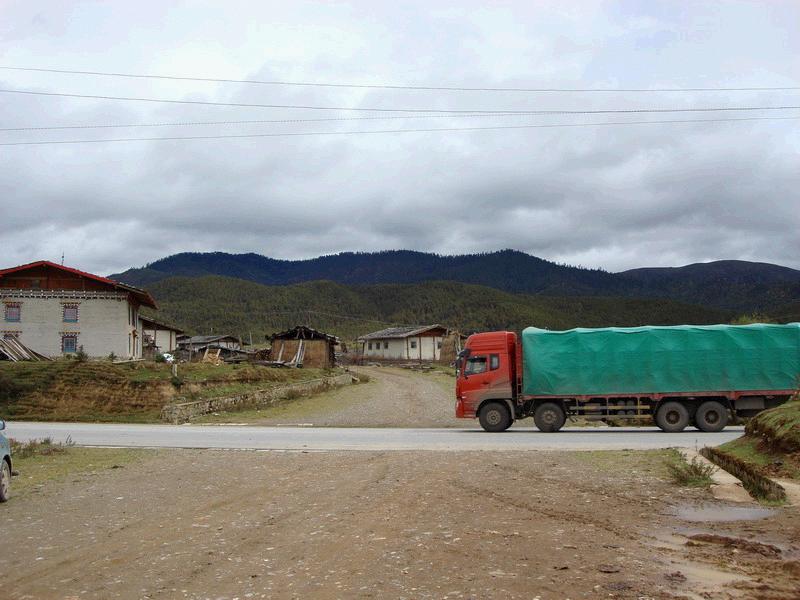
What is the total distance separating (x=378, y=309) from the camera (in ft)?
508

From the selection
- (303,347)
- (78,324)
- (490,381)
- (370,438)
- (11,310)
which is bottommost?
(370,438)

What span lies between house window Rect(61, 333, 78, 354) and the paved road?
2532 centimetres

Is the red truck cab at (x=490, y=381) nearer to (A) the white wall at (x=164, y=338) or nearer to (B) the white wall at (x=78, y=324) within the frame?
(B) the white wall at (x=78, y=324)

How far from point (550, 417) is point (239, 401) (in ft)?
57.0

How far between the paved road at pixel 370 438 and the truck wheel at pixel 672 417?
447 mm

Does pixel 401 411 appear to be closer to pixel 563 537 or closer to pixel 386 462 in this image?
pixel 386 462

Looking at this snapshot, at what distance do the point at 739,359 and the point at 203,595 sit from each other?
70.0 ft

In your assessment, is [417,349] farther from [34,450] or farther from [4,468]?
[4,468]

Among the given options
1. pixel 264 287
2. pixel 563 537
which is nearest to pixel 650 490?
pixel 563 537

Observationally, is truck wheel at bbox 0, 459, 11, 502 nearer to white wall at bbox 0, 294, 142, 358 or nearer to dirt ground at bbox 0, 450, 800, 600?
dirt ground at bbox 0, 450, 800, 600

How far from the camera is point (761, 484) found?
35.3 feet

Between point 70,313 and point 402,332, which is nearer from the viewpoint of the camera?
point 70,313

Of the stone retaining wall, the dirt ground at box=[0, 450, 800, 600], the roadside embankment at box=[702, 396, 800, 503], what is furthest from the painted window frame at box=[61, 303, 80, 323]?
the stone retaining wall

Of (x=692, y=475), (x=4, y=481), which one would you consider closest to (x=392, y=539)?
(x=692, y=475)
